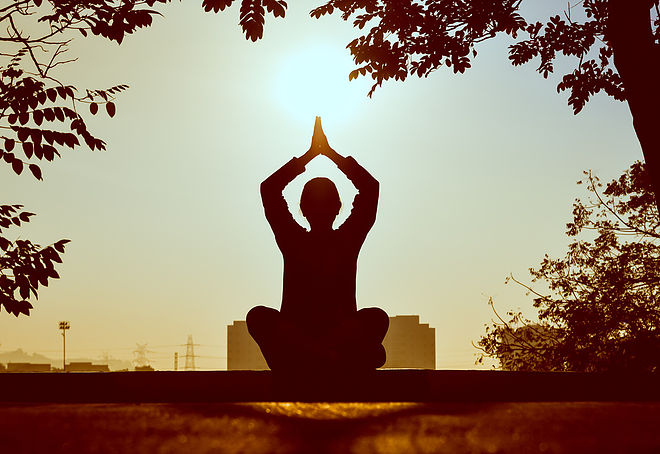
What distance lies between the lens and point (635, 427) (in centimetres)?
110

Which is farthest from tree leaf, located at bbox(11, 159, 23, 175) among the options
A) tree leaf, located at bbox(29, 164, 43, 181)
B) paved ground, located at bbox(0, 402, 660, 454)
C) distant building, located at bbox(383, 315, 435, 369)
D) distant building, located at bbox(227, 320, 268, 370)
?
distant building, located at bbox(383, 315, 435, 369)

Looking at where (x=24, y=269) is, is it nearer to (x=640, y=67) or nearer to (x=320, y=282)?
(x=320, y=282)

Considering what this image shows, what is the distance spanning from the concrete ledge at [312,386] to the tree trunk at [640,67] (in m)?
4.11

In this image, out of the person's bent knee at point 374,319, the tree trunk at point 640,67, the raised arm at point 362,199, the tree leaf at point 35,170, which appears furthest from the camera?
the tree trunk at point 640,67

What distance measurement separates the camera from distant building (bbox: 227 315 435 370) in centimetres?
16512

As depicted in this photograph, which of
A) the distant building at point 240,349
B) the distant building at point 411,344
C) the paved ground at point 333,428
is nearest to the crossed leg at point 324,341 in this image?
the paved ground at point 333,428

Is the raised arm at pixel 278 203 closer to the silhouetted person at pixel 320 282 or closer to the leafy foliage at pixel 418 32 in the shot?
the silhouetted person at pixel 320 282

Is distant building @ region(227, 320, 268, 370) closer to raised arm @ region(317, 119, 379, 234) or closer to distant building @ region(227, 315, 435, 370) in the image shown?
distant building @ region(227, 315, 435, 370)

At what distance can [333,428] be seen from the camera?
42.7 inches

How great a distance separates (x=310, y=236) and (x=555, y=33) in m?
8.17

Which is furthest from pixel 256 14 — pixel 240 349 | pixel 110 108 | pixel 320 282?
pixel 240 349

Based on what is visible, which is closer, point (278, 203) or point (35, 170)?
point (278, 203)

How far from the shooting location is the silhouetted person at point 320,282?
12.1 feet

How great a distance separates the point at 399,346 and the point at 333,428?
176485 millimetres
